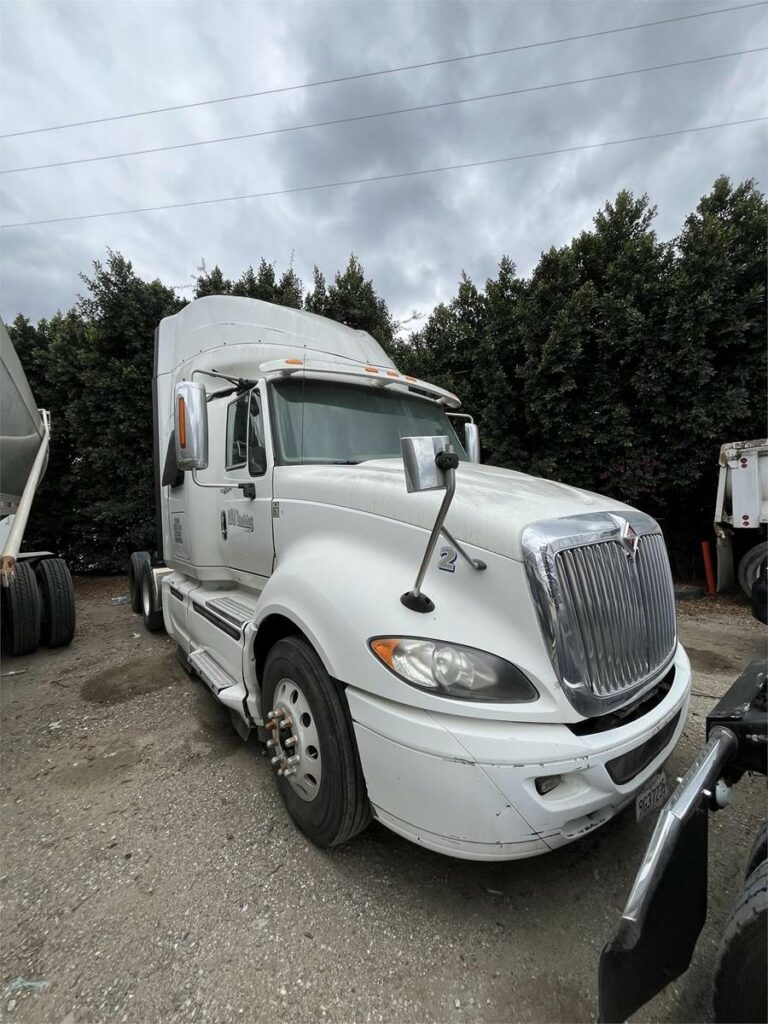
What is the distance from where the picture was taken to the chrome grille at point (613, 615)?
1.75 m

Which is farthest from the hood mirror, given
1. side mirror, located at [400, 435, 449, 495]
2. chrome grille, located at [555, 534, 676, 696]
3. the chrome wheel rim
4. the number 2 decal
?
the chrome wheel rim

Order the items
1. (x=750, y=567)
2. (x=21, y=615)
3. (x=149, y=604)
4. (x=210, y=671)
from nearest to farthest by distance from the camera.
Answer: (x=210, y=671) < (x=21, y=615) < (x=149, y=604) < (x=750, y=567)

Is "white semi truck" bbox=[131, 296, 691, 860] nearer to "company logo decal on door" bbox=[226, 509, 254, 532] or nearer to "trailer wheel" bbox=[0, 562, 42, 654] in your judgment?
"company logo decal on door" bbox=[226, 509, 254, 532]

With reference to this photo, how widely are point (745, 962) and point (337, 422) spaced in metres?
3.00

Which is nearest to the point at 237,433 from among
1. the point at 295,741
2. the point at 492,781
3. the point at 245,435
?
the point at 245,435

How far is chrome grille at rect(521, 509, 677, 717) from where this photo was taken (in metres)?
1.71

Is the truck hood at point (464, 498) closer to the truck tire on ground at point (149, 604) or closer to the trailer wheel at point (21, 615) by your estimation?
the truck tire on ground at point (149, 604)

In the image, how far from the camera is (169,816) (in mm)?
2533

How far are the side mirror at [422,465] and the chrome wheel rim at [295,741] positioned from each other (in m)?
1.19

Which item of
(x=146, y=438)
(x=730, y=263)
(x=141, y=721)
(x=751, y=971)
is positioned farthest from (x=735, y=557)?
(x=146, y=438)

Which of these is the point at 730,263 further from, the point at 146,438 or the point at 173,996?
the point at 146,438

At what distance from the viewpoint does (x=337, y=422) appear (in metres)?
3.28

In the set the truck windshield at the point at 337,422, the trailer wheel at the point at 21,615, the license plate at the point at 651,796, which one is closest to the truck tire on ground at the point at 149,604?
the trailer wheel at the point at 21,615

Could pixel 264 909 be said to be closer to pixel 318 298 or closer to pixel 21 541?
pixel 21 541
